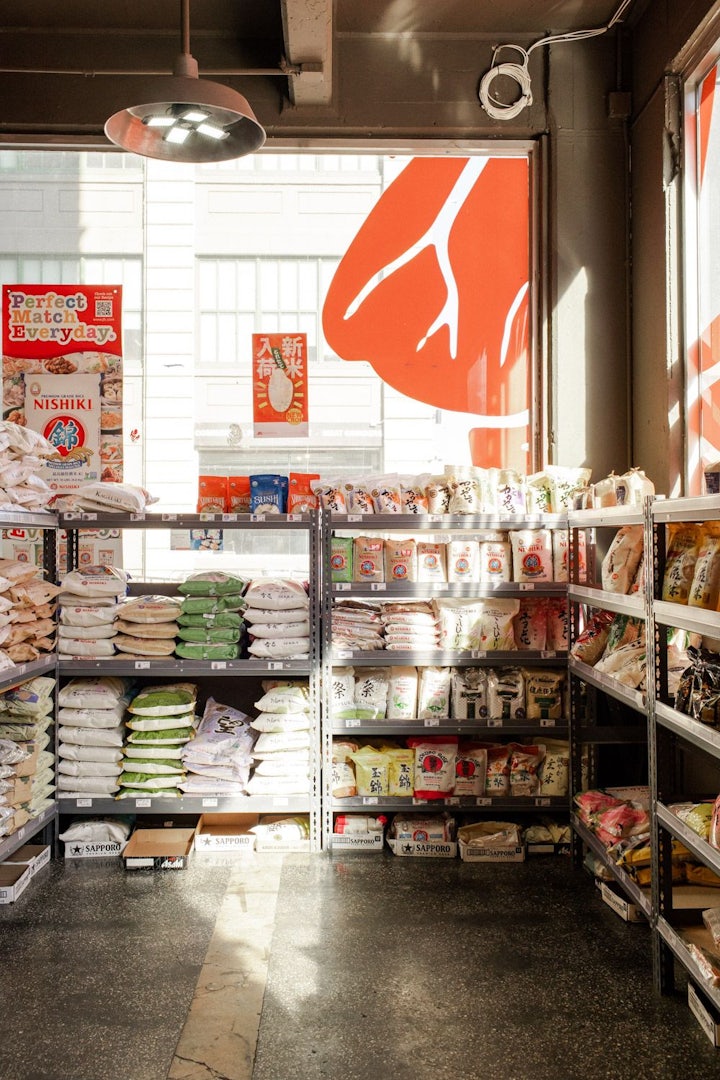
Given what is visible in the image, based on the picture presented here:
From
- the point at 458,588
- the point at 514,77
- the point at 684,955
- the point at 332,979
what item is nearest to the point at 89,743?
the point at 332,979

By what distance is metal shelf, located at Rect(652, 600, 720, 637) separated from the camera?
263 centimetres

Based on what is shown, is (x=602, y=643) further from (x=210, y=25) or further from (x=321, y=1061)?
(x=210, y=25)

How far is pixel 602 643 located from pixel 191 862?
2.30 metres

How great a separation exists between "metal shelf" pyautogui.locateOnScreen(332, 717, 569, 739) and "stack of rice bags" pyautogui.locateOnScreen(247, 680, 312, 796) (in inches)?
7.3

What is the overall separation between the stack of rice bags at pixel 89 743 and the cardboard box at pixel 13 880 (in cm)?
48

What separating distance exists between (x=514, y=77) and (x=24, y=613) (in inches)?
158

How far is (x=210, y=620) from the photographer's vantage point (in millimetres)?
4551

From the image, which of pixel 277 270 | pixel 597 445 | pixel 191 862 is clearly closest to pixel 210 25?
pixel 277 270

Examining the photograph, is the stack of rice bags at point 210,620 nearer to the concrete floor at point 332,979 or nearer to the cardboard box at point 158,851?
the cardboard box at point 158,851

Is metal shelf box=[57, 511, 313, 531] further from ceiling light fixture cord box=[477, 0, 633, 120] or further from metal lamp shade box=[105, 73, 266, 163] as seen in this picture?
ceiling light fixture cord box=[477, 0, 633, 120]

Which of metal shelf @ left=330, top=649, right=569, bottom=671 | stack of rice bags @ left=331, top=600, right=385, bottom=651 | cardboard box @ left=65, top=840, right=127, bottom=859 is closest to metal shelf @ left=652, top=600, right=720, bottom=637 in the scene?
metal shelf @ left=330, top=649, right=569, bottom=671

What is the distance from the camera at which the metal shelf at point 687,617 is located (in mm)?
2629

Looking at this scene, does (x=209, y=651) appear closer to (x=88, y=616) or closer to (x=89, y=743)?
(x=88, y=616)

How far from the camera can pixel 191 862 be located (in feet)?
14.3
